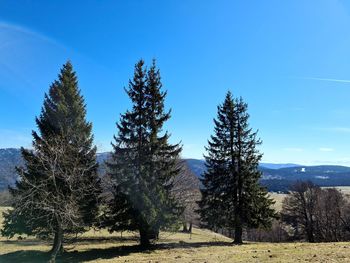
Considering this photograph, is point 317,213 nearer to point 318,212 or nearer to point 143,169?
point 318,212

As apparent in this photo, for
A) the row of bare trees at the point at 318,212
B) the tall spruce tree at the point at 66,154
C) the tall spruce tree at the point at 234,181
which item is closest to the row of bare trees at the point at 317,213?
the row of bare trees at the point at 318,212

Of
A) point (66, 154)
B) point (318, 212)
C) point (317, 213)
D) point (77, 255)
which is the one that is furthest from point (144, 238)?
point (318, 212)

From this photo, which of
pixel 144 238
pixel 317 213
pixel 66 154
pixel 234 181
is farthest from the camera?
pixel 317 213

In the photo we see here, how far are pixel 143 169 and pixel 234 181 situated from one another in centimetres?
1115

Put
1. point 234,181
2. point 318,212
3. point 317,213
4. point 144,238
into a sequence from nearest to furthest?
point 144,238
point 234,181
point 317,213
point 318,212

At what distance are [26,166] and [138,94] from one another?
10.2 meters

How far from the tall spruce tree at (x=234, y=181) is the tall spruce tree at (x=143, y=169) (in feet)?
25.5

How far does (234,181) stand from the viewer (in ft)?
106

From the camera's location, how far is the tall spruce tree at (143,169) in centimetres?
2450

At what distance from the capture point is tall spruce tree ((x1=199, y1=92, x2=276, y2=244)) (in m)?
31.8

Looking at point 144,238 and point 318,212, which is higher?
point 144,238

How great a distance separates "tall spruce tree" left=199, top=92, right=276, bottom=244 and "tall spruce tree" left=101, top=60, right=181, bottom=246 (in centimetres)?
778

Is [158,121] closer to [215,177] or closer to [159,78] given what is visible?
[159,78]

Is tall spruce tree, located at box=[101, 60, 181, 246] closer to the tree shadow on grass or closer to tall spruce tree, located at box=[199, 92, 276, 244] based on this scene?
the tree shadow on grass
